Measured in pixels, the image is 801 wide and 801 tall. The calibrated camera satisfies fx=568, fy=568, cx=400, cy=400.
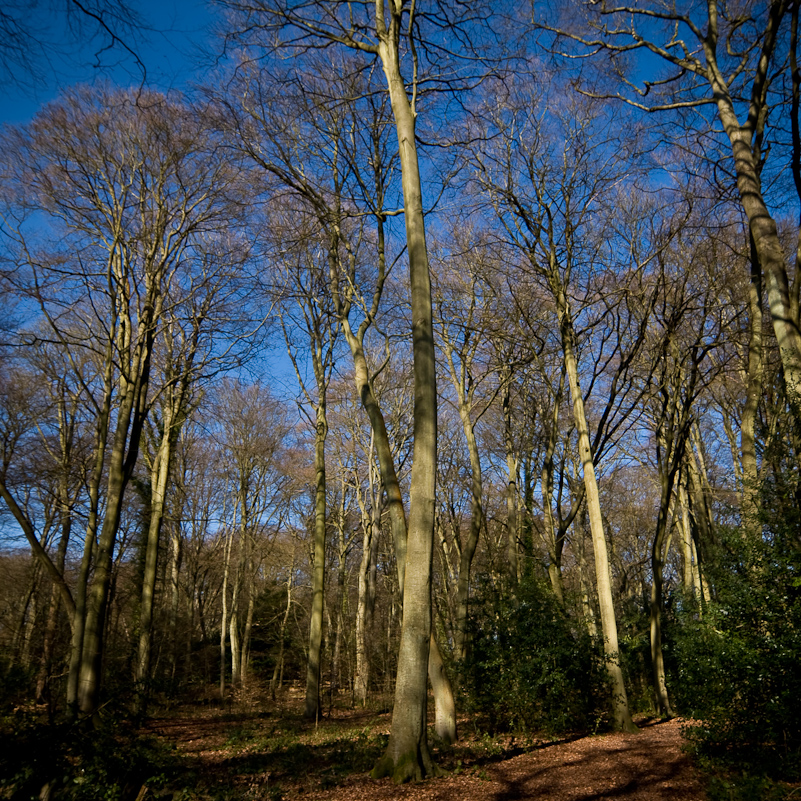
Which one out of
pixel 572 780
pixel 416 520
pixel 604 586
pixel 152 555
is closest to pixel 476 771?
pixel 572 780

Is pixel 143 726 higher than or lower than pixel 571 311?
Answer: lower

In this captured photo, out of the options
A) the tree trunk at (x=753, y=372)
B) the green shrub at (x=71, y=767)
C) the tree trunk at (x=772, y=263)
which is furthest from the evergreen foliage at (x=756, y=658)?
the green shrub at (x=71, y=767)

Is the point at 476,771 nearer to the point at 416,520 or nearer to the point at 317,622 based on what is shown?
the point at 416,520

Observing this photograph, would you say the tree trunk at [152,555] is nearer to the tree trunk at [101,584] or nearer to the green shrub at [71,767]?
the tree trunk at [101,584]

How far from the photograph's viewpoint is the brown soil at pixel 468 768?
4934 mm

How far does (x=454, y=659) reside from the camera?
10.2 meters

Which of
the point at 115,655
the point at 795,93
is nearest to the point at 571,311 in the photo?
the point at 795,93

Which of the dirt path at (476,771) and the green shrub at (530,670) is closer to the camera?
the dirt path at (476,771)

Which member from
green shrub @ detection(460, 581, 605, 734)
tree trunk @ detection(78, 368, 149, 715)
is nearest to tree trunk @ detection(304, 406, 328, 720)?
green shrub @ detection(460, 581, 605, 734)

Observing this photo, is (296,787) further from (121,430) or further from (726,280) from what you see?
(726,280)

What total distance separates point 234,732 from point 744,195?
39.7 ft

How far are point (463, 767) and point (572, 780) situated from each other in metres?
1.08

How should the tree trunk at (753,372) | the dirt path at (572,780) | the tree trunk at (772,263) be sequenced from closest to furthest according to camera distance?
→ the dirt path at (572,780) < the tree trunk at (772,263) < the tree trunk at (753,372)

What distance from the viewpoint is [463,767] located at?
5887 millimetres
